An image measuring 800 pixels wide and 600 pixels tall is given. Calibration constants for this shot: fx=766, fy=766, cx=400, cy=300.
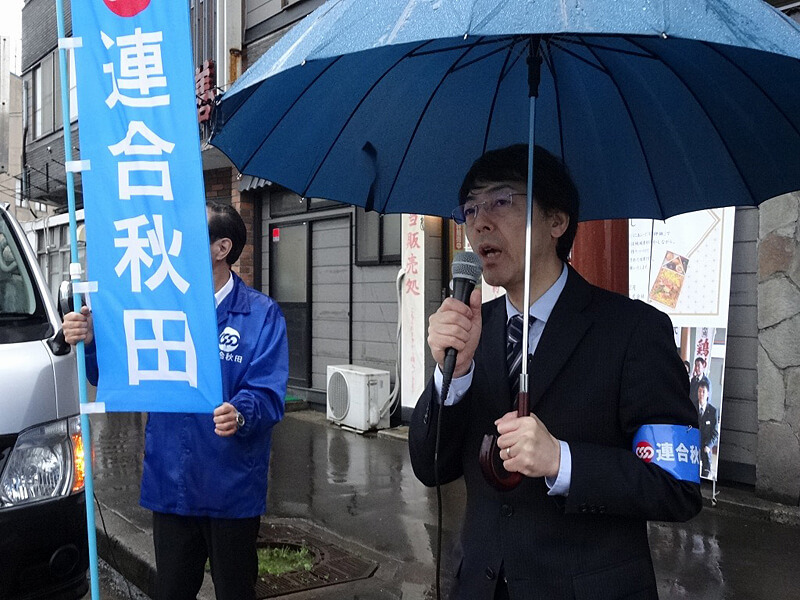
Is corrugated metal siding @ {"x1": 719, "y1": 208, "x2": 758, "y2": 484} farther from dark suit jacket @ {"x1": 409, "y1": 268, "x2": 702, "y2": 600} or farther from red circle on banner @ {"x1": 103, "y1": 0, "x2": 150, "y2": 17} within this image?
red circle on banner @ {"x1": 103, "y1": 0, "x2": 150, "y2": 17}

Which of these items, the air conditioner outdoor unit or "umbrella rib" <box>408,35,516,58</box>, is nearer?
"umbrella rib" <box>408,35,516,58</box>

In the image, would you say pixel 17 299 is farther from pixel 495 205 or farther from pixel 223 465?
pixel 495 205

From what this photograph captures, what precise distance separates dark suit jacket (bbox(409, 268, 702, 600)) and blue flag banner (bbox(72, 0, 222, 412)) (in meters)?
0.84

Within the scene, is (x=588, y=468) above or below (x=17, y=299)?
below

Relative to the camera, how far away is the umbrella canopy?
2100 millimetres

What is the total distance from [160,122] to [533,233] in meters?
1.19

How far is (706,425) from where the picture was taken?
5.90 m

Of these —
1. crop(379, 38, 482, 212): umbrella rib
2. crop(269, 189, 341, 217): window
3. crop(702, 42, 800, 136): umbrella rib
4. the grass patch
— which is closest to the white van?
crop(379, 38, 482, 212): umbrella rib

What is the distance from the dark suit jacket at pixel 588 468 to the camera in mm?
1690

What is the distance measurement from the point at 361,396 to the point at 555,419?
7113 millimetres

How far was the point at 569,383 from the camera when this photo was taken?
1848 mm

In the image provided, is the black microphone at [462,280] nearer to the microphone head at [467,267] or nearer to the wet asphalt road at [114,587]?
the microphone head at [467,267]

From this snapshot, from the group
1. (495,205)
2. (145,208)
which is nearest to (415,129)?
(495,205)

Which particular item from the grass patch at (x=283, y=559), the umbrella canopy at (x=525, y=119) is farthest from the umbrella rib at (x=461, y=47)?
the grass patch at (x=283, y=559)
